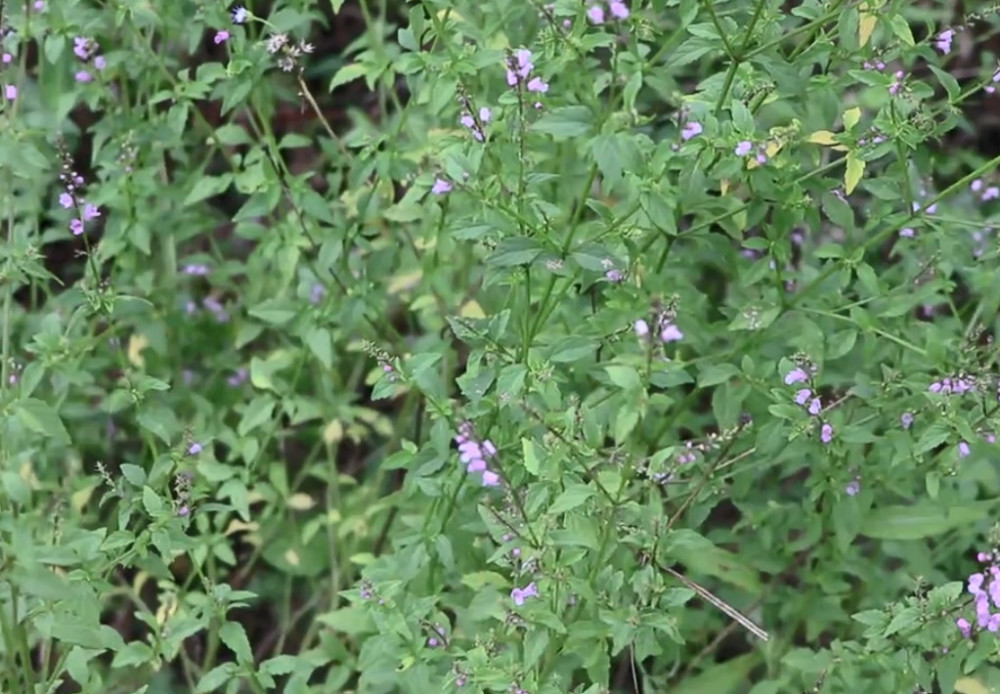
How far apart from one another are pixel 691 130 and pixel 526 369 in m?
0.49

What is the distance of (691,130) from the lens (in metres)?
2.32

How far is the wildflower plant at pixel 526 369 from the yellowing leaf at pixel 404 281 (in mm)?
13

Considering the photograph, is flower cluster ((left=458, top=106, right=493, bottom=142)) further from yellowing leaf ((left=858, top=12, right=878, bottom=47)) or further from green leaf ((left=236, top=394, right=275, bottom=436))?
green leaf ((left=236, top=394, right=275, bottom=436))

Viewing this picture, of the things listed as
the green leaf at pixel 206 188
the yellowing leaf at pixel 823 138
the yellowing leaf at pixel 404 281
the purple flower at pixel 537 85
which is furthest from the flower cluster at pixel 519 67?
the yellowing leaf at pixel 404 281

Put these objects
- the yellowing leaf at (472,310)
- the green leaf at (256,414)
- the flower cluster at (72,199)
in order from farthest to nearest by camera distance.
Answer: the yellowing leaf at (472,310)
the green leaf at (256,414)
the flower cluster at (72,199)

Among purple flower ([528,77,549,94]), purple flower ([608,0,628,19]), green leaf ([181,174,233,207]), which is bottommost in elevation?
green leaf ([181,174,233,207])

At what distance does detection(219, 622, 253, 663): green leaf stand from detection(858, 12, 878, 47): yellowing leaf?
1.50 m

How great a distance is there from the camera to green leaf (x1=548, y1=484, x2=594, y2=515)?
2.03 meters

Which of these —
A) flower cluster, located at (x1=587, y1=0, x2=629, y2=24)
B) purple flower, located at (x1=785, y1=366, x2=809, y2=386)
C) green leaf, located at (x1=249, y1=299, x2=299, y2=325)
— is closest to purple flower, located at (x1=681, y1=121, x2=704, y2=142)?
flower cluster, located at (x1=587, y1=0, x2=629, y2=24)

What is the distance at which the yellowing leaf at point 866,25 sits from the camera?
7.76 feet

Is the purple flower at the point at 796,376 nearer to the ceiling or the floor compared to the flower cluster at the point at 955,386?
nearer to the ceiling

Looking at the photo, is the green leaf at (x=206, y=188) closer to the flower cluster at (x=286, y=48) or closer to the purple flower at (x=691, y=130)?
the flower cluster at (x=286, y=48)

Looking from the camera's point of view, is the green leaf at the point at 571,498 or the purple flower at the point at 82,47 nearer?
the green leaf at the point at 571,498

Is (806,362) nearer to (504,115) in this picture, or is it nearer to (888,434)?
(888,434)
